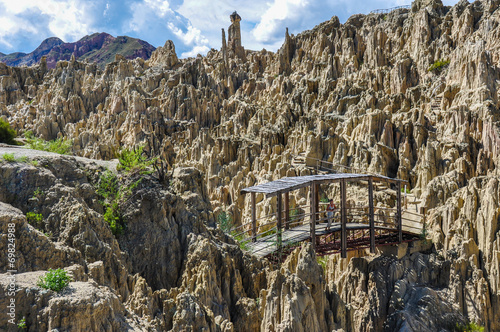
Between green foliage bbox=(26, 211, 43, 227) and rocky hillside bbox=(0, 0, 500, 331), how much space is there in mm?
217

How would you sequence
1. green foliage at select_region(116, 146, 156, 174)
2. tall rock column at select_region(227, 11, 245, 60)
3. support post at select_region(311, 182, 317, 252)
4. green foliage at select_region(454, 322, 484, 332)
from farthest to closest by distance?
1. tall rock column at select_region(227, 11, 245, 60)
2. support post at select_region(311, 182, 317, 252)
3. green foliage at select_region(454, 322, 484, 332)
4. green foliage at select_region(116, 146, 156, 174)

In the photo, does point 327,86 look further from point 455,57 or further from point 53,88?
point 53,88

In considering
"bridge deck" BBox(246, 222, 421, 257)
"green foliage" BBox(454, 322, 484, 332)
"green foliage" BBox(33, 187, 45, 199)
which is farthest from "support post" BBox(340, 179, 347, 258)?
"green foliage" BBox(33, 187, 45, 199)

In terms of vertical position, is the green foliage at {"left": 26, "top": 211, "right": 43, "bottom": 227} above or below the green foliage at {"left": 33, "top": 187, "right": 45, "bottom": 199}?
below

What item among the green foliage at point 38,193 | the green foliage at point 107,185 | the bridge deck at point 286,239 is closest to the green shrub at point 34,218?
the green foliage at point 38,193

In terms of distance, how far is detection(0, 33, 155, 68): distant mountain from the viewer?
4299 inches

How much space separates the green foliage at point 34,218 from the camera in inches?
376

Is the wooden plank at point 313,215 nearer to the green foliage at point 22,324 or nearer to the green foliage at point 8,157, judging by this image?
the green foliage at point 8,157

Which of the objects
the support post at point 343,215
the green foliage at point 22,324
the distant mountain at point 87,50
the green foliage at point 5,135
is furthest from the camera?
the distant mountain at point 87,50

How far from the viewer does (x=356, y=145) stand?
3628cm

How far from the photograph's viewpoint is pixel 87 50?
375ft

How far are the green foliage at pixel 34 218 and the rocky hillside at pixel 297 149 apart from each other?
0.71 ft

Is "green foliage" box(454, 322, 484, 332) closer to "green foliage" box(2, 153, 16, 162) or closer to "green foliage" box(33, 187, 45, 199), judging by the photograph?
"green foliage" box(33, 187, 45, 199)

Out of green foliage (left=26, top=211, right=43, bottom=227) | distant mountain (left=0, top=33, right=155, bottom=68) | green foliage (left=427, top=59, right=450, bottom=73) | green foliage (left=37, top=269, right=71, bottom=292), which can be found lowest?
green foliage (left=37, top=269, right=71, bottom=292)
